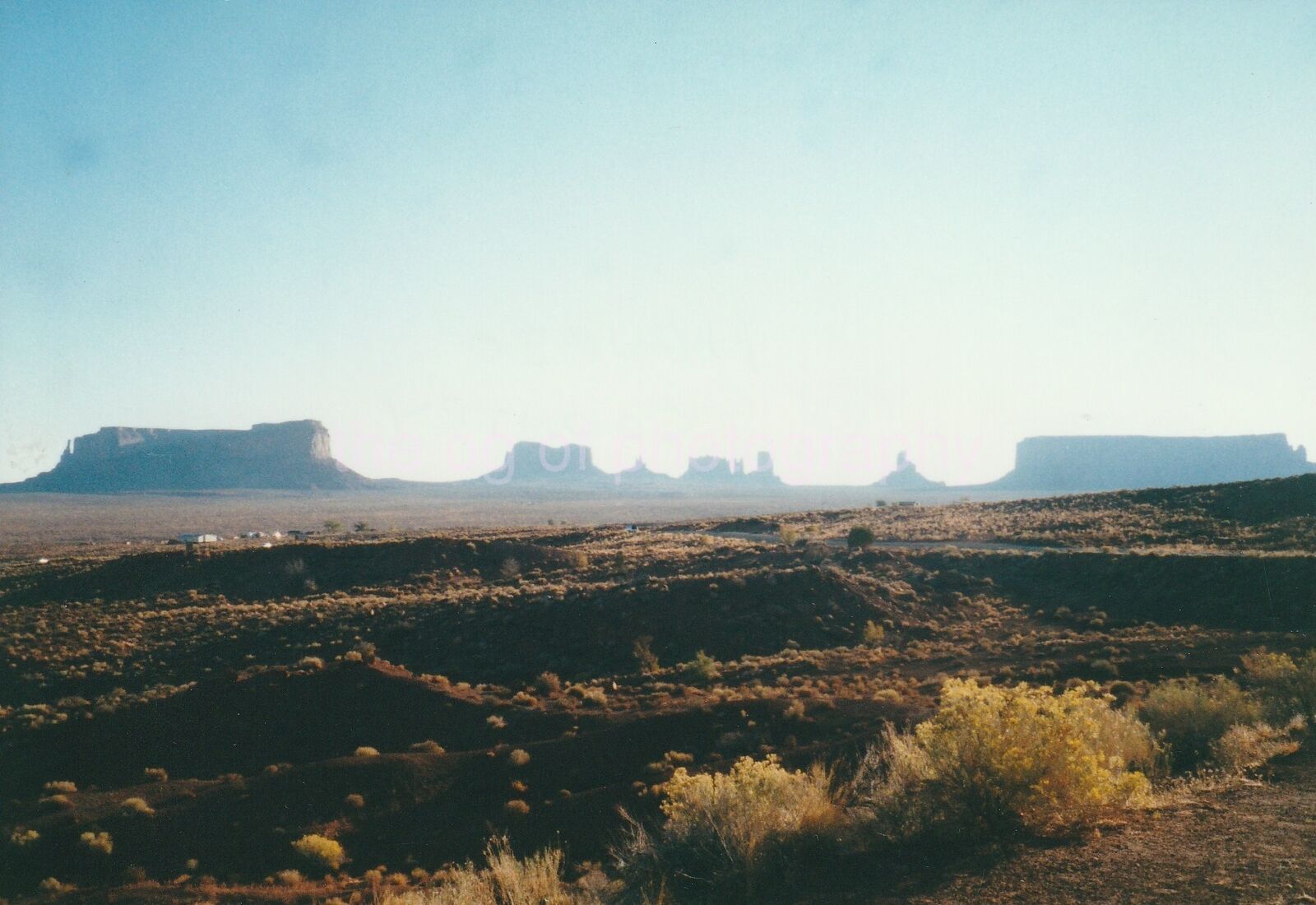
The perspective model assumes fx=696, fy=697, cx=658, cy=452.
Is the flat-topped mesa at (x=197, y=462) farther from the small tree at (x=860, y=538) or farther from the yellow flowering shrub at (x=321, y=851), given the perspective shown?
the yellow flowering shrub at (x=321, y=851)

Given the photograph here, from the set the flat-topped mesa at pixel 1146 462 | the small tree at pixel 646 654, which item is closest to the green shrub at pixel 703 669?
the small tree at pixel 646 654

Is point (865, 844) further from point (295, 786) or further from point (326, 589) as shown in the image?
point (326, 589)

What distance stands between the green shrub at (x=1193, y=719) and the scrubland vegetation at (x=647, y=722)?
58mm

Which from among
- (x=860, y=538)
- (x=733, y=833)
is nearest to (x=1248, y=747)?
(x=733, y=833)

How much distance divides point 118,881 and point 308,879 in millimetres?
2831

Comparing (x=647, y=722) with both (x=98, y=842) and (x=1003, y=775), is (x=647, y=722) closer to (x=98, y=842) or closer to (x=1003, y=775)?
(x=1003, y=775)

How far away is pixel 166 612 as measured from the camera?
32375mm

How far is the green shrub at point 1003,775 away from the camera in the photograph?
7.16m

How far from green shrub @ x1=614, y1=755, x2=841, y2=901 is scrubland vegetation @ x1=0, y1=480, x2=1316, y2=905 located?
0.12 ft

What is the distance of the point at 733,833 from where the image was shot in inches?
285

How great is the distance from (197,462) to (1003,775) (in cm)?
20370

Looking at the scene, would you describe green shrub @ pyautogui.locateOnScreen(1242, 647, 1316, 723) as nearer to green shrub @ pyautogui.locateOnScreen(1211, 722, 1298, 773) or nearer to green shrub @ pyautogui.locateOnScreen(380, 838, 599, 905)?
green shrub @ pyautogui.locateOnScreen(1211, 722, 1298, 773)

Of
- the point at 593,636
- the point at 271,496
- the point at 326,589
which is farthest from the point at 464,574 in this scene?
the point at 271,496

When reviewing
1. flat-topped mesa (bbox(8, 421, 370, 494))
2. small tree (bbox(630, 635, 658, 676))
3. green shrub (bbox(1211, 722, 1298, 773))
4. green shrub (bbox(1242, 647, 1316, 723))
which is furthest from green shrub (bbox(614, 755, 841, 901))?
flat-topped mesa (bbox(8, 421, 370, 494))
